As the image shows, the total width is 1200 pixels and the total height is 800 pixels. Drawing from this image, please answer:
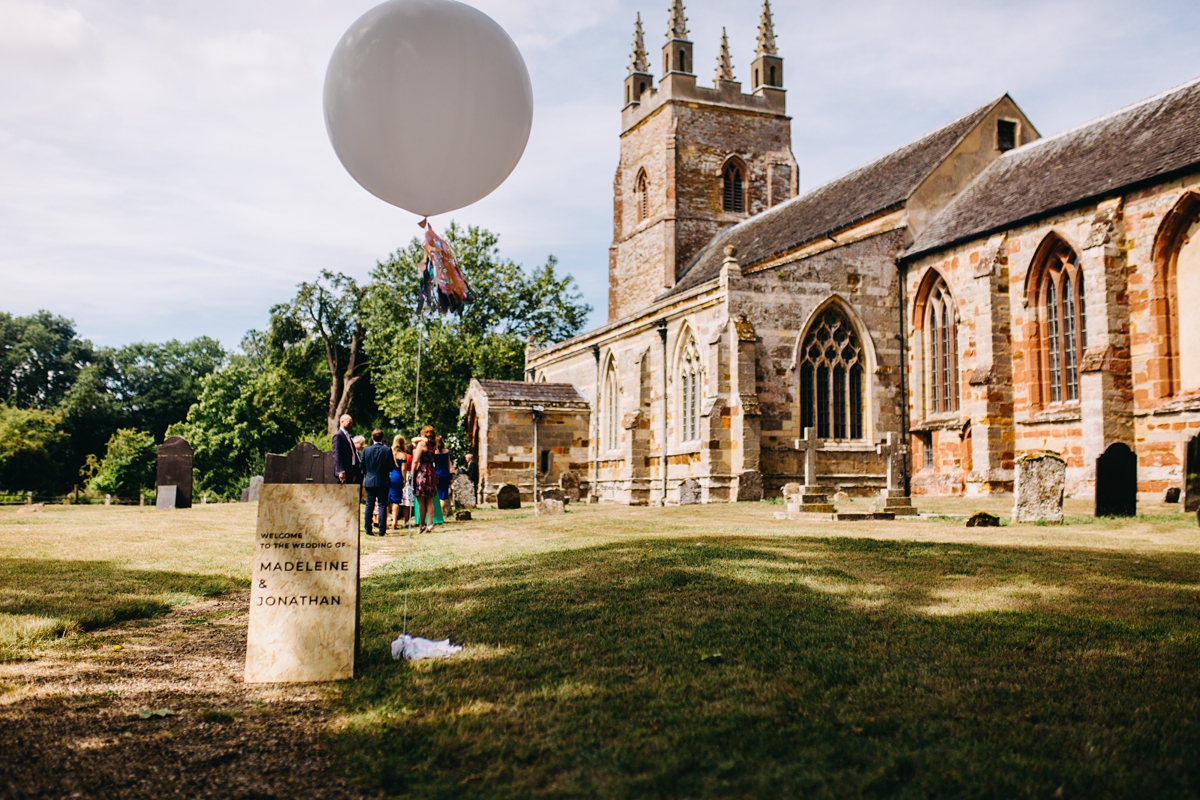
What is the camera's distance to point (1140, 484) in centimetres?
1869

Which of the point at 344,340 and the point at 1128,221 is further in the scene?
the point at 344,340

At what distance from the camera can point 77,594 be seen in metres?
7.57

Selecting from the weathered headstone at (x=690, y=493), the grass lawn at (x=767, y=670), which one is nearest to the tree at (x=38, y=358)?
the weathered headstone at (x=690, y=493)

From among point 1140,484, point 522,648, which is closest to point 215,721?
point 522,648

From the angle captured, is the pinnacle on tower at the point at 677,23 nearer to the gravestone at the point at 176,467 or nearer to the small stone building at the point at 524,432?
the small stone building at the point at 524,432

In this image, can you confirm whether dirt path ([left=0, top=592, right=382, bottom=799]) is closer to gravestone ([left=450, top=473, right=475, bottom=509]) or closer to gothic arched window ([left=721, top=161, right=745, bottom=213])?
gravestone ([left=450, top=473, right=475, bottom=509])

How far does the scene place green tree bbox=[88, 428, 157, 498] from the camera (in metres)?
50.0

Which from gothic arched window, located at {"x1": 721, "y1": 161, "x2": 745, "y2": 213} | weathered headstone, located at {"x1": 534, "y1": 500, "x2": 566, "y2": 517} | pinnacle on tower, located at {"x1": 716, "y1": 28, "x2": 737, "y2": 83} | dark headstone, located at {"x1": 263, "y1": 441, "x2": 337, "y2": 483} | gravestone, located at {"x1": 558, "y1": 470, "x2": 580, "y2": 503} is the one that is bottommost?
weathered headstone, located at {"x1": 534, "y1": 500, "x2": 566, "y2": 517}

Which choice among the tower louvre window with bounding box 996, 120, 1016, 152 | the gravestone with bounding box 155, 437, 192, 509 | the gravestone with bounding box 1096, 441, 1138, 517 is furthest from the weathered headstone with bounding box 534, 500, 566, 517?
the tower louvre window with bounding box 996, 120, 1016, 152

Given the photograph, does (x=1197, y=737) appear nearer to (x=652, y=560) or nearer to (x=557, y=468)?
(x=652, y=560)

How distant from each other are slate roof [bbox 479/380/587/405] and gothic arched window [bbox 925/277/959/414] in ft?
40.1

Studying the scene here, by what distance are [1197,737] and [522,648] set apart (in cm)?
334

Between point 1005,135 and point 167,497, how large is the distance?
87.8ft

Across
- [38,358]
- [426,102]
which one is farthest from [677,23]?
[38,358]
